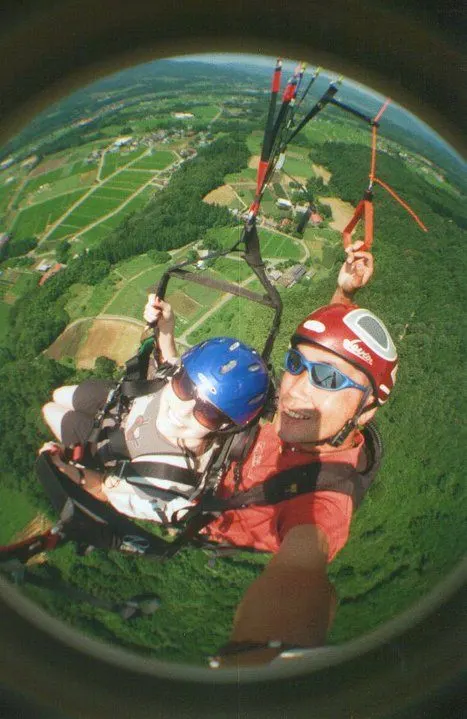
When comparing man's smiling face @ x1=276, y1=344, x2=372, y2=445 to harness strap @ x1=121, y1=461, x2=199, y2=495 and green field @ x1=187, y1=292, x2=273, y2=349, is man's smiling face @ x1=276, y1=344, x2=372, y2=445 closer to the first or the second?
harness strap @ x1=121, y1=461, x2=199, y2=495

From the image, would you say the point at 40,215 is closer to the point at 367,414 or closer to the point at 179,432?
the point at 179,432

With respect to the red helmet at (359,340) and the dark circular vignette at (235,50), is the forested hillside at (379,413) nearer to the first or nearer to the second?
the dark circular vignette at (235,50)

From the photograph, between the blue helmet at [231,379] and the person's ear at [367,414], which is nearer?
the blue helmet at [231,379]

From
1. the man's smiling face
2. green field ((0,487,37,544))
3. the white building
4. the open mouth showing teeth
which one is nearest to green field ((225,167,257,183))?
the white building

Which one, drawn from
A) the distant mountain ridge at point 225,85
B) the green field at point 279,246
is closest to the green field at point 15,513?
the distant mountain ridge at point 225,85

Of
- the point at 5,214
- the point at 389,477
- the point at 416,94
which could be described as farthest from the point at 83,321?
the point at 389,477

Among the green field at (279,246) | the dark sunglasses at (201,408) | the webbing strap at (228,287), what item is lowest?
the dark sunglasses at (201,408)

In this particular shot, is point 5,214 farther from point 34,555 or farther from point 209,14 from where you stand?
point 34,555
